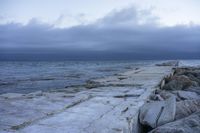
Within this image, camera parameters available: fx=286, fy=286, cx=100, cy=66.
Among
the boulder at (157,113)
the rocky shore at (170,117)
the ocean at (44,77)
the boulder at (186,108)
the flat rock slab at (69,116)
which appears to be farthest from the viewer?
the ocean at (44,77)

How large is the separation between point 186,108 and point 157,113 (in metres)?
0.66

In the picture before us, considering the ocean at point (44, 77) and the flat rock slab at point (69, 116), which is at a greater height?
the flat rock slab at point (69, 116)

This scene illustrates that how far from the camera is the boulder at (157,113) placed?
4.44 m

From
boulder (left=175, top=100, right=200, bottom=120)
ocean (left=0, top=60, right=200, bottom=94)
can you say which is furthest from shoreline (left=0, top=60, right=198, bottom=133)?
ocean (left=0, top=60, right=200, bottom=94)

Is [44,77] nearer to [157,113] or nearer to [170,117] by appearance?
[157,113]

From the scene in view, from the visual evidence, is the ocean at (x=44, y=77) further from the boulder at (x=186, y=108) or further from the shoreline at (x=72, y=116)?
the boulder at (x=186, y=108)

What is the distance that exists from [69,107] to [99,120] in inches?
43.1

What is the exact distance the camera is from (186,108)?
504 cm

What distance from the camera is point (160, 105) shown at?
5105 millimetres

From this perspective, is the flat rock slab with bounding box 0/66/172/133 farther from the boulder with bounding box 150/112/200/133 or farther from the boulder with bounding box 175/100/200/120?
the boulder with bounding box 175/100/200/120

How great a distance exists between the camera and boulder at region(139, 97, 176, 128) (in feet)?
14.6

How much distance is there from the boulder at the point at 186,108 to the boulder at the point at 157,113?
0.13 metres

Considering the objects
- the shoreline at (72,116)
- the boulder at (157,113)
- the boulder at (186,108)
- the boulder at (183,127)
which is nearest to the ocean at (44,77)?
the shoreline at (72,116)

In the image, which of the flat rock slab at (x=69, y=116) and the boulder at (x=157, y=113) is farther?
the boulder at (x=157, y=113)
